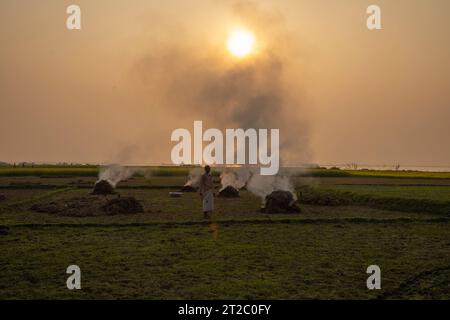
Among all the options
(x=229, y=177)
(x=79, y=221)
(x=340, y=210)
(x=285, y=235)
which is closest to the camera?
(x=285, y=235)

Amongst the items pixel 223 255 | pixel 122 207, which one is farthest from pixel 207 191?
pixel 223 255

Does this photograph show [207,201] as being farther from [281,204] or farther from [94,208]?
[94,208]

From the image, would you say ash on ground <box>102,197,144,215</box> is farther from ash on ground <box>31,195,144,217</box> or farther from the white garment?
the white garment

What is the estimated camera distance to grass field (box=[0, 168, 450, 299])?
30.2ft

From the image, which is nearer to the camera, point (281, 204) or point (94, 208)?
point (94, 208)

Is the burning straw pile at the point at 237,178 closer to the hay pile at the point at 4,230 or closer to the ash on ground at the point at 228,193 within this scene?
the ash on ground at the point at 228,193

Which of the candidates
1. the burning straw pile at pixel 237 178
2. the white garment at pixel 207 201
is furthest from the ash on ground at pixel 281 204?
the burning straw pile at pixel 237 178

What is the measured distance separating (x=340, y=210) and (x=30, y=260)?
17.0 meters

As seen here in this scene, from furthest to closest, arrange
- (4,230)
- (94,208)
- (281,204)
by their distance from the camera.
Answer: (281,204) < (94,208) < (4,230)

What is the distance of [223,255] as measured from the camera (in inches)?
490

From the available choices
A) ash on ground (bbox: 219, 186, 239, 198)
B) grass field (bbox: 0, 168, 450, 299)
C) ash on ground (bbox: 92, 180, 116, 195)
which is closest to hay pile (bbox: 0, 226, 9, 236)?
grass field (bbox: 0, 168, 450, 299)
